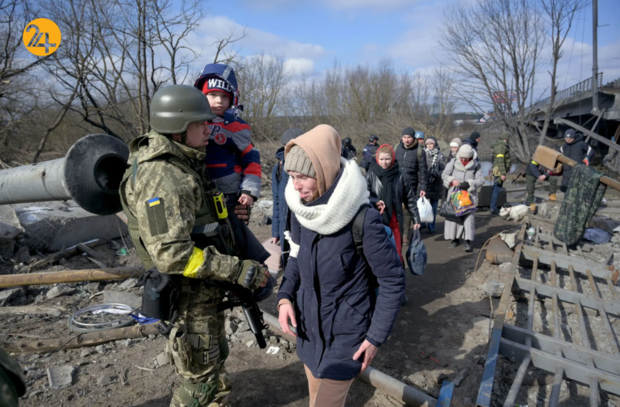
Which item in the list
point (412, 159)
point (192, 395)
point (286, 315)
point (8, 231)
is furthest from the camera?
point (412, 159)

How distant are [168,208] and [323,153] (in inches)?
33.3

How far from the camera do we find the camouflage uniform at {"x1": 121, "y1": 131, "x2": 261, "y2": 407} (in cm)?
200

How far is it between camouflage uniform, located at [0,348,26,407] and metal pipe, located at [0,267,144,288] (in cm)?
368

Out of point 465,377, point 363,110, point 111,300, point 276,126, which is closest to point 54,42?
point 111,300

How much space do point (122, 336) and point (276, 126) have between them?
62.9 ft

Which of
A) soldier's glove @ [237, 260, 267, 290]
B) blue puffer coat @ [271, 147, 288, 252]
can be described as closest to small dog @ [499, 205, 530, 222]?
blue puffer coat @ [271, 147, 288, 252]

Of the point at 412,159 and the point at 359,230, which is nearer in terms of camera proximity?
the point at 359,230

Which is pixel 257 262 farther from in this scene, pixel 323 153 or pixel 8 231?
pixel 8 231

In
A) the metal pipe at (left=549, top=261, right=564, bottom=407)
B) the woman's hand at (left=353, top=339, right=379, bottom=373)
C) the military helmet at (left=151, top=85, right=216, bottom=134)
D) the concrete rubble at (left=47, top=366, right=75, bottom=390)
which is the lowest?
the metal pipe at (left=549, top=261, right=564, bottom=407)

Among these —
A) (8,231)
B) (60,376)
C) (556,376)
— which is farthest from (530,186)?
(8,231)

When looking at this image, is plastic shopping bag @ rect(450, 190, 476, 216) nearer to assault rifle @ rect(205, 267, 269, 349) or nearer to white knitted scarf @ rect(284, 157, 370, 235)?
assault rifle @ rect(205, 267, 269, 349)

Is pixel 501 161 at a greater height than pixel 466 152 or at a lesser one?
lesser

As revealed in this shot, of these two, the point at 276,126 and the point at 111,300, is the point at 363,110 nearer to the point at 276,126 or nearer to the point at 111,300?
the point at 276,126

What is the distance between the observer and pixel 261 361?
11.8 feet
